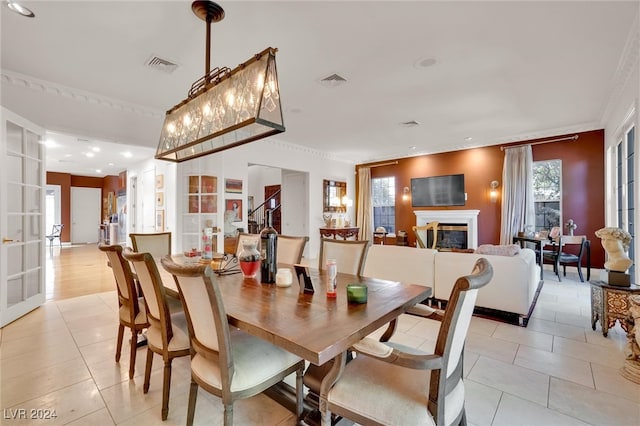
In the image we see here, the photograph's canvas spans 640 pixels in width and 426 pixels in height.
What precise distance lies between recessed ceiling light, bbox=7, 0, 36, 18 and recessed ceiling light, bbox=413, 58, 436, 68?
3.50 metres

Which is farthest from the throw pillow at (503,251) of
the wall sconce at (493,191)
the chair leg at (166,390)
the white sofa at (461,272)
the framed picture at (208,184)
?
the framed picture at (208,184)

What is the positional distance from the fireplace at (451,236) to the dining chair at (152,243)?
238 inches

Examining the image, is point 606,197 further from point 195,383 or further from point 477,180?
point 195,383

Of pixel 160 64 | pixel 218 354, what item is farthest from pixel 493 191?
pixel 218 354

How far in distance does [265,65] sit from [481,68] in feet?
8.91

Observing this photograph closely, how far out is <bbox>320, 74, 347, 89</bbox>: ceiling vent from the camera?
3.47m

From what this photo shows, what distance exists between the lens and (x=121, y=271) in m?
2.15

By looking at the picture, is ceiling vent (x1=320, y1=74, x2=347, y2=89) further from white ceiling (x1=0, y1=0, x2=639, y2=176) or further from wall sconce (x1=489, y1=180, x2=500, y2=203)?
wall sconce (x1=489, y1=180, x2=500, y2=203)

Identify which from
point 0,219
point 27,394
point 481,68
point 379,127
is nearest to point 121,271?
point 27,394

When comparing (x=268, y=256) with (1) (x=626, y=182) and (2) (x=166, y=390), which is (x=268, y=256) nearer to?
(2) (x=166, y=390)

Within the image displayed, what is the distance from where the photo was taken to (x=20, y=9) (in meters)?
2.27

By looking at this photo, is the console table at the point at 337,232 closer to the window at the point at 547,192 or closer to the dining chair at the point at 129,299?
the window at the point at 547,192

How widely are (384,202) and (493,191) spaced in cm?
281

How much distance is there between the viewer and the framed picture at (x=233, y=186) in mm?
5463
